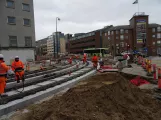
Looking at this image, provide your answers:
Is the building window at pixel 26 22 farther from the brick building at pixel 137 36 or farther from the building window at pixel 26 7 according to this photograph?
the brick building at pixel 137 36

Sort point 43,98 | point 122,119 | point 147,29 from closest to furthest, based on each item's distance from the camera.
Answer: point 122,119
point 43,98
point 147,29

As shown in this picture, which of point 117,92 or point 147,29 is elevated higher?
point 147,29

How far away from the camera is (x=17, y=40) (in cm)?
3073

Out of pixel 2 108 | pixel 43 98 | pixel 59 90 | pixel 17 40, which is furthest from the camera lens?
pixel 17 40

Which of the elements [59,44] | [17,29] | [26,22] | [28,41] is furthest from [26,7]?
[59,44]

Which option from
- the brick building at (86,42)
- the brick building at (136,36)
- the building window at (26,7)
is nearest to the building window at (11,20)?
the building window at (26,7)

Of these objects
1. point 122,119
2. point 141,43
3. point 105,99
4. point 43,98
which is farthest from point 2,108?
point 141,43

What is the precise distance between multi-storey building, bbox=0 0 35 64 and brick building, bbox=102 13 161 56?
47.5 metres

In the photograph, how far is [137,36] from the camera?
74500mm

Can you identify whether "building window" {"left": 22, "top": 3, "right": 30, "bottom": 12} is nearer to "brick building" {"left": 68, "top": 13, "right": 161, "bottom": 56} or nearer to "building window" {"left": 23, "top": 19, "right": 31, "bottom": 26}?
"building window" {"left": 23, "top": 19, "right": 31, "bottom": 26}

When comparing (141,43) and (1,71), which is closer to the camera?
(1,71)

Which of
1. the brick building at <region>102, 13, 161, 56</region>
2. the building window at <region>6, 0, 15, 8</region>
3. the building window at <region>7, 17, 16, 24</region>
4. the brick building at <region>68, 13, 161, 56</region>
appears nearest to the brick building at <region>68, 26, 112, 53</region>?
the brick building at <region>68, 13, 161, 56</region>

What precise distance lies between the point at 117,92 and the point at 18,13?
29.6 meters

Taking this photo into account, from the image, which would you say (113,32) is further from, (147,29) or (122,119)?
(122,119)
